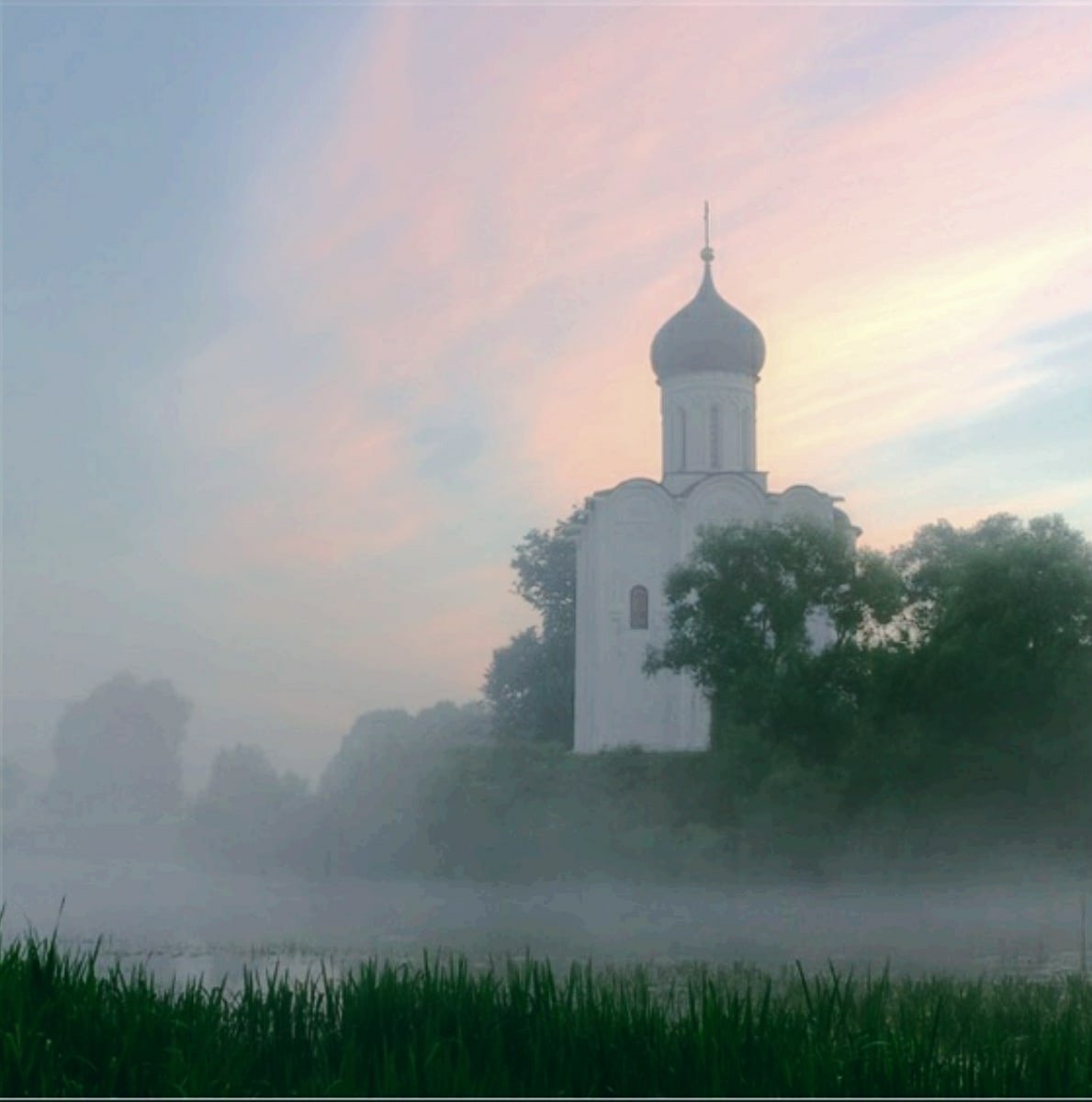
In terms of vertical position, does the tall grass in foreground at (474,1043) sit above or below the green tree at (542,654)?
below

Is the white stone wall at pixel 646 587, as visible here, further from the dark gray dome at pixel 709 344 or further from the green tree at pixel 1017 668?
the green tree at pixel 1017 668

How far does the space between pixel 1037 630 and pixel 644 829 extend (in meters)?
7.54

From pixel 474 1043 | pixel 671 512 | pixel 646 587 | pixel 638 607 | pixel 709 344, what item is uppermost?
pixel 709 344

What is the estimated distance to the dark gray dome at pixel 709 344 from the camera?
33969 mm

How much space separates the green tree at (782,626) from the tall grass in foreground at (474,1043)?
1801 centimetres

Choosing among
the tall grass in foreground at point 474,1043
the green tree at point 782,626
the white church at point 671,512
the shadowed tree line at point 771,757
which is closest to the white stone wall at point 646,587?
the white church at point 671,512

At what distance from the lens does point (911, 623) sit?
25312mm

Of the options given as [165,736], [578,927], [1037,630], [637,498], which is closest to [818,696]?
[1037,630]

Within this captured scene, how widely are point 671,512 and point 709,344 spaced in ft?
11.9

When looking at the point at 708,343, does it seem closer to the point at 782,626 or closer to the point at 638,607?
the point at 638,607

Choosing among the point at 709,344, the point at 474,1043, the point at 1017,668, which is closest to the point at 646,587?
the point at 709,344

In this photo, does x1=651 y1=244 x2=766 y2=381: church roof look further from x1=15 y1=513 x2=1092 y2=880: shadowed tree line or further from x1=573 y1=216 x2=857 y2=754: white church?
x1=15 y1=513 x2=1092 y2=880: shadowed tree line

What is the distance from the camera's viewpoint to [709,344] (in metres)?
33.9

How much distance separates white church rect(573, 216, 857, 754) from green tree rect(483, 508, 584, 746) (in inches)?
151
